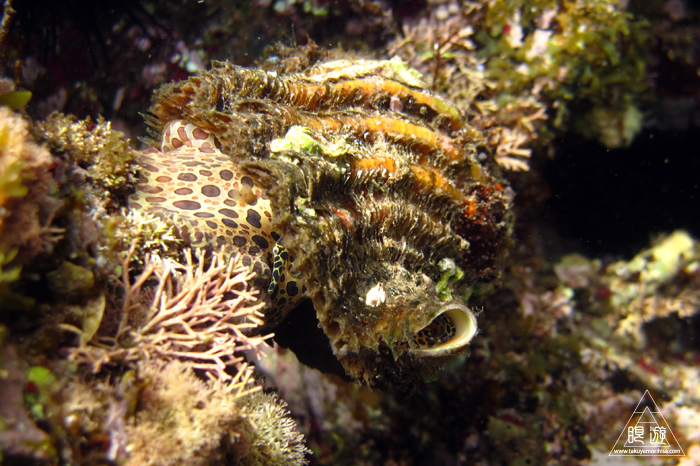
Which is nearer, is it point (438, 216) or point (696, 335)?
point (438, 216)

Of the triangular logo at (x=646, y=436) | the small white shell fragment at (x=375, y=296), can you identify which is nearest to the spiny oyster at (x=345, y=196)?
the small white shell fragment at (x=375, y=296)

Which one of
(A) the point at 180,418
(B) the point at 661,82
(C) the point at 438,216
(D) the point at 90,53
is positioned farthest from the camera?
(B) the point at 661,82

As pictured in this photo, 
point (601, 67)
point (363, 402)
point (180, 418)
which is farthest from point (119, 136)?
point (601, 67)

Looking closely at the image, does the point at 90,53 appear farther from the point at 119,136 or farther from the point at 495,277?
the point at 495,277

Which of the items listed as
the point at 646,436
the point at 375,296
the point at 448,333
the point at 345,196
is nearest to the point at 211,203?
the point at 345,196

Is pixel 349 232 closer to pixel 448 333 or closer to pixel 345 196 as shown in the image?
pixel 345 196

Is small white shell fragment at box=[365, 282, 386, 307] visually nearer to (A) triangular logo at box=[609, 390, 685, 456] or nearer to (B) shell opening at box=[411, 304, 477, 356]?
(B) shell opening at box=[411, 304, 477, 356]

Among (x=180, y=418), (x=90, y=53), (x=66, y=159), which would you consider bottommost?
(x=180, y=418)

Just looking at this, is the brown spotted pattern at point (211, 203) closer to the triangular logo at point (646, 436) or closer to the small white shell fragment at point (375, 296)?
the small white shell fragment at point (375, 296)
